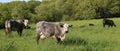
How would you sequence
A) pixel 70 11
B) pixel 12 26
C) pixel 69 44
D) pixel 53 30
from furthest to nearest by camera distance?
pixel 70 11 → pixel 12 26 → pixel 53 30 → pixel 69 44

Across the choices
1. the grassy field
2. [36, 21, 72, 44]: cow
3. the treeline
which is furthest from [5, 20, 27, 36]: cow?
the treeline

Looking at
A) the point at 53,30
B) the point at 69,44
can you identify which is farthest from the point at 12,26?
the point at 69,44

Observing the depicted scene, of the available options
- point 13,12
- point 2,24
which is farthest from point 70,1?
point 2,24

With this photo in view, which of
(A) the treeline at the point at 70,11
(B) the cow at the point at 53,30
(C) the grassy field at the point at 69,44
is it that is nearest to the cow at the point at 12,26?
(C) the grassy field at the point at 69,44

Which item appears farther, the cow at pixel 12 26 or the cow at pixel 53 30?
the cow at pixel 12 26

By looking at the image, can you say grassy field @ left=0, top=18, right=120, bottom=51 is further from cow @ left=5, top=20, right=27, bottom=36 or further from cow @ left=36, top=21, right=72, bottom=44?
cow @ left=5, top=20, right=27, bottom=36

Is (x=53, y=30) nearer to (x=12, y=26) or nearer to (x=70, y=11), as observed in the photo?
(x=12, y=26)

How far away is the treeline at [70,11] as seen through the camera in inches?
3159

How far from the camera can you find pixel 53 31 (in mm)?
15023

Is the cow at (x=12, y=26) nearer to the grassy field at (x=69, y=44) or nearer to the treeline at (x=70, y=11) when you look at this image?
the grassy field at (x=69, y=44)

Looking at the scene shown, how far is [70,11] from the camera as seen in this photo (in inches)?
3401

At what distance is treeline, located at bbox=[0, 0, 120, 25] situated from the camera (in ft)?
263

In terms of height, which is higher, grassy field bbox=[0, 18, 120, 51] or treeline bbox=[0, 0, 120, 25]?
grassy field bbox=[0, 18, 120, 51]

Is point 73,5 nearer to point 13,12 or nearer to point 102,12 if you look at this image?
point 102,12
